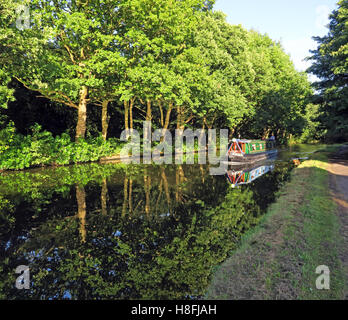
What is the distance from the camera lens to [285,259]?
4.74 metres

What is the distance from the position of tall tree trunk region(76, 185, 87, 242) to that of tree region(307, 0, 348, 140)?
22.4 m

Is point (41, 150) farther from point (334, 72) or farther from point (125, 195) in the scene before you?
point (334, 72)

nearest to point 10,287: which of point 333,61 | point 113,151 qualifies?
point 113,151

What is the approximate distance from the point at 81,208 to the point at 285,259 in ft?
19.8

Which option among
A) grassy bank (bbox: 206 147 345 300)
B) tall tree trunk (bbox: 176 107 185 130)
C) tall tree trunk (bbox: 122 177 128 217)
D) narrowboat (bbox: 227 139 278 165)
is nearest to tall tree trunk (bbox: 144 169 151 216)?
tall tree trunk (bbox: 122 177 128 217)

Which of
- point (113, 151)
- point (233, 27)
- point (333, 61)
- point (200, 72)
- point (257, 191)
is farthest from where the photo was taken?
point (233, 27)

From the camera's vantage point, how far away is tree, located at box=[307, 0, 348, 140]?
70.3 ft

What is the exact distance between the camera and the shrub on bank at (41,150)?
14785mm

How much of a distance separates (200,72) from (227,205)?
1991cm

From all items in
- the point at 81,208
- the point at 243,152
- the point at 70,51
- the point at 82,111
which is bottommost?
the point at 81,208

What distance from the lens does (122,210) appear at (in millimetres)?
7770

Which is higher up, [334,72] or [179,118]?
[334,72]
